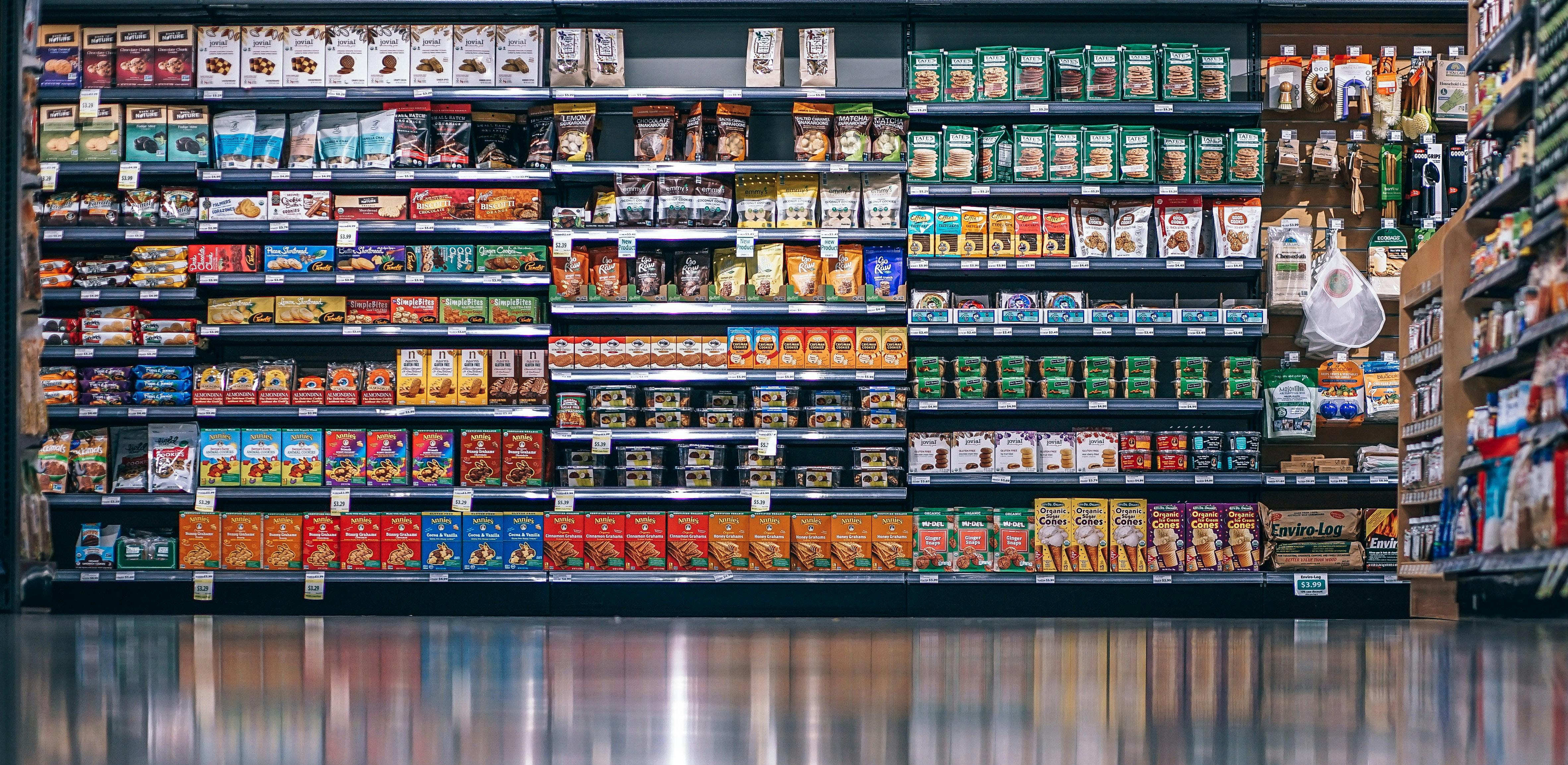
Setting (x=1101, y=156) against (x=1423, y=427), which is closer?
(x=1423, y=427)

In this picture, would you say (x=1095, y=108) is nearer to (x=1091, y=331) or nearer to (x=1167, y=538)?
(x=1091, y=331)

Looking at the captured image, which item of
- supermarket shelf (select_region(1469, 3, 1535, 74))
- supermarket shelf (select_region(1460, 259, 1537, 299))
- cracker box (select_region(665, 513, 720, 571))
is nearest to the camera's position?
supermarket shelf (select_region(1460, 259, 1537, 299))

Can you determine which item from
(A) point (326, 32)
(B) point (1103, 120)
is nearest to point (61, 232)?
(A) point (326, 32)

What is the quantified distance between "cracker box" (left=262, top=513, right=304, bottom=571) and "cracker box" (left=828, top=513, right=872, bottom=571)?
2545mm

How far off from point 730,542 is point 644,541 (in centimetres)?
41

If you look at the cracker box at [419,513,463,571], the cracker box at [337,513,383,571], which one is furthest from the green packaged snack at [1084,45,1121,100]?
the cracker box at [337,513,383,571]

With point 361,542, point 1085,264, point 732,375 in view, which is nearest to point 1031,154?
point 1085,264

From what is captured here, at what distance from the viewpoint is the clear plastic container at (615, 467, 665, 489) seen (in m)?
6.41

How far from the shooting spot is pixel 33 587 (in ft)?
15.2

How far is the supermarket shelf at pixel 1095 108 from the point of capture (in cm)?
636

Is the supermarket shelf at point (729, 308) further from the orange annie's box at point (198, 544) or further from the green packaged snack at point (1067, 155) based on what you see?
the orange annie's box at point (198, 544)

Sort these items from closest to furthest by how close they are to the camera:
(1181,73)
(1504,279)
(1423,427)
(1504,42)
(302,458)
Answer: (1504,279), (1504,42), (1423,427), (1181,73), (302,458)

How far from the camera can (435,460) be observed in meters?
6.48

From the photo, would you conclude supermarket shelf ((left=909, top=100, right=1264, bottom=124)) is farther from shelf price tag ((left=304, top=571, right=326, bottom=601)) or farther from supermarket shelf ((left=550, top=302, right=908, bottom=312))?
shelf price tag ((left=304, top=571, right=326, bottom=601))
